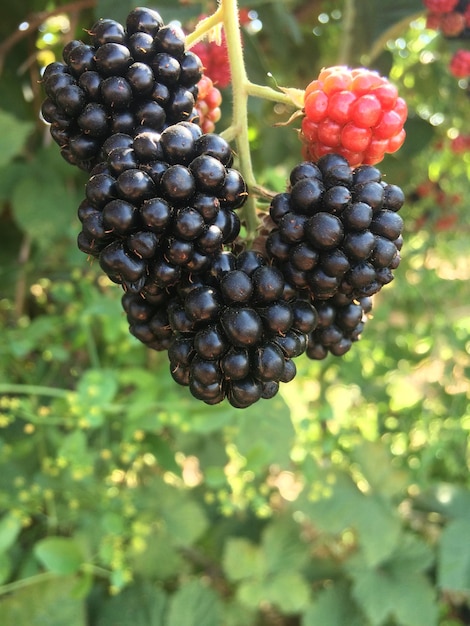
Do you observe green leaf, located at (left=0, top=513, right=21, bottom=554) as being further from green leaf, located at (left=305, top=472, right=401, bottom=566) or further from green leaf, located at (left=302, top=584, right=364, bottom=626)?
green leaf, located at (left=302, top=584, right=364, bottom=626)

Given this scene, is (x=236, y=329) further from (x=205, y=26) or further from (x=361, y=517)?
(x=361, y=517)

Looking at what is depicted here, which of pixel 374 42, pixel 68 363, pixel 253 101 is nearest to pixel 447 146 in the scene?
pixel 374 42

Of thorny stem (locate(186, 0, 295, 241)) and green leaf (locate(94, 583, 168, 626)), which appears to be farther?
green leaf (locate(94, 583, 168, 626))

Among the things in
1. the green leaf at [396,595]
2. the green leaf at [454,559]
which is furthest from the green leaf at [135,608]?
the green leaf at [454,559]

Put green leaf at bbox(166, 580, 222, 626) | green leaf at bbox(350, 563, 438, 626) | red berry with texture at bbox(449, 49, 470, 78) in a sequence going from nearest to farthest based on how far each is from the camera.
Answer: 1. red berry with texture at bbox(449, 49, 470, 78)
2. green leaf at bbox(166, 580, 222, 626)
3. green leaf at bbox(350, 563, 438, 626)

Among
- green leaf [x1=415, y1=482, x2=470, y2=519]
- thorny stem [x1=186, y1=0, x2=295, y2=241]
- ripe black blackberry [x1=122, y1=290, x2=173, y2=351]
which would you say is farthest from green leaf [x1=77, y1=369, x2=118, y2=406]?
green leaf [x1=415, y1=482, x2=470, y2=519]

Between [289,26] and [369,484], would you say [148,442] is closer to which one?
[369,484]

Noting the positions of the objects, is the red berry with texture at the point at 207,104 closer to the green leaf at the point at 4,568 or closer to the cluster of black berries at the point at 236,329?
the cluster of black berries at the point at 236,329
